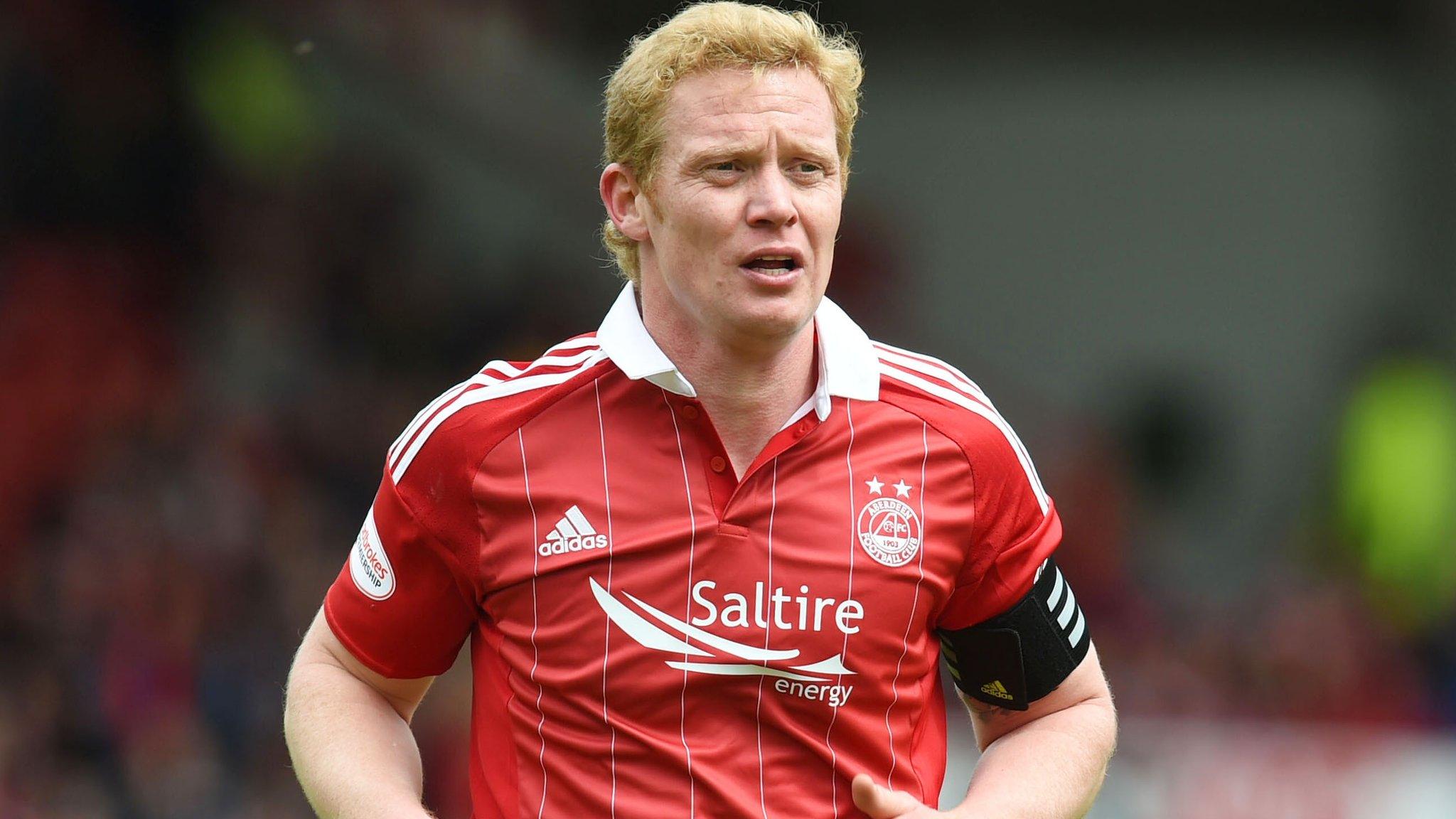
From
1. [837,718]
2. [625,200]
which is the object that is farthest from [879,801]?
[625,200]

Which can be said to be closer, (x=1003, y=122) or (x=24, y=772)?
(x=24, y=772)

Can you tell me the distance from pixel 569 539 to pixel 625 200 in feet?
2.07

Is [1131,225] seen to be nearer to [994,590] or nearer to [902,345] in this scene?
[902,345]

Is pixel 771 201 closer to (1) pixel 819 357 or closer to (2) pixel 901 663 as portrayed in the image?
(1) pixel 819 357

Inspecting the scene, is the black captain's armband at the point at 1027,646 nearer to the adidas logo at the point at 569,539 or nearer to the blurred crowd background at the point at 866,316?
the adidas logo at the point at 569,539

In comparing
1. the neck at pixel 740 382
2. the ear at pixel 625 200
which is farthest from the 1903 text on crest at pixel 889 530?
the ear at pixel 625 200

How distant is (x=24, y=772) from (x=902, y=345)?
26.3 feet

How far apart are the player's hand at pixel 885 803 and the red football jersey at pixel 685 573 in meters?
Answer: 0.12

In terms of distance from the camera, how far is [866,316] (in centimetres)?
1361


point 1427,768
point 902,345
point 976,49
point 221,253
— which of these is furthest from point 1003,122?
point 1427,768

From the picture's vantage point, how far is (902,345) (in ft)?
45.3

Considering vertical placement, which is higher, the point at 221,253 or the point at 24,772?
the point at 221,253

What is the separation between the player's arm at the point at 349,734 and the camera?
2.88 m

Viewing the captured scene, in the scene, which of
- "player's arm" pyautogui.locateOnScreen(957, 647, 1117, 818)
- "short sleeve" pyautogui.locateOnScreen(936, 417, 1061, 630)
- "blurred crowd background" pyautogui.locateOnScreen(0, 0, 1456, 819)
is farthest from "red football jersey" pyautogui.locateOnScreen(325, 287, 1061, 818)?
"blurred crowd background" pyautogui.locateOnScreen(0, 0, 1456, 819)
